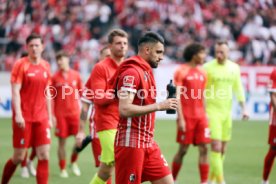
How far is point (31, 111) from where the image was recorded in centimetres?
1005

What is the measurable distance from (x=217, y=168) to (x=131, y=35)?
16.0m

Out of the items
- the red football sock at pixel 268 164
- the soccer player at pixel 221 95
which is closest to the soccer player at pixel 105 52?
the soccer player at pixel 221 95

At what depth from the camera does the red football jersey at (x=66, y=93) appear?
46.9ft

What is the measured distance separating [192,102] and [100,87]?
3200 mm

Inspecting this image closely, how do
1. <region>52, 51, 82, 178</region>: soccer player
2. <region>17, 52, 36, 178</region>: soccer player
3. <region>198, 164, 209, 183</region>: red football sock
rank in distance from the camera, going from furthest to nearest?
<region>52, 51, 82, 178</region>: soccer player → <region>17, 52, 36, 178</region>: soccer player → <region>198, 164, 209, 183</region>: red football sock

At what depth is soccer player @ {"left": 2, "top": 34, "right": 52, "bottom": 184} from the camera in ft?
32.3

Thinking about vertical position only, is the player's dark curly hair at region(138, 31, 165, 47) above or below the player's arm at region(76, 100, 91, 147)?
above

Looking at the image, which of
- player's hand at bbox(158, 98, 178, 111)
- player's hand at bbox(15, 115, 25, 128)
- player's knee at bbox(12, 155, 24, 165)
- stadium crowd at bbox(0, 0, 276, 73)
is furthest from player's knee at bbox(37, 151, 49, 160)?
stadium crowd at bbox(0, 0, 276, 73)

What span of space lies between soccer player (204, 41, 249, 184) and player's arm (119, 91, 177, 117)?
4881mm

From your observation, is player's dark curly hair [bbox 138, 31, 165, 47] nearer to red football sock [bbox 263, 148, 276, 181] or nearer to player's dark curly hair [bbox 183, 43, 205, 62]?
player's dark curly hair [bbox 183, 43, 205, 62]

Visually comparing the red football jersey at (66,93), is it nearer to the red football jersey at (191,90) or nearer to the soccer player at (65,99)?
the soccer player at (65,99)

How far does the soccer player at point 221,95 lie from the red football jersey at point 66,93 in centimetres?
341

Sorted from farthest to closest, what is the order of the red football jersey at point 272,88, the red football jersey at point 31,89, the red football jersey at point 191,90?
the red football jersey at point 191,90 → the red football jersey at point 272,88 → the red football jersey at point 31,89

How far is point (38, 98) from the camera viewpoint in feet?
33.2
